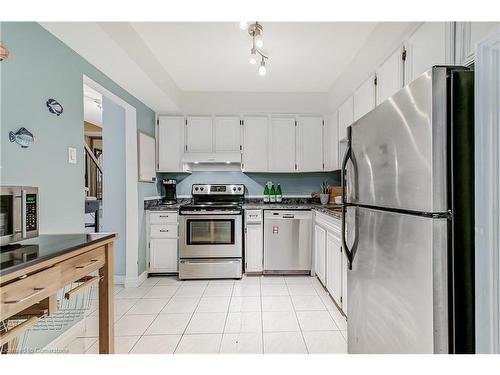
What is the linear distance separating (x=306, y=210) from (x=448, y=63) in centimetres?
239

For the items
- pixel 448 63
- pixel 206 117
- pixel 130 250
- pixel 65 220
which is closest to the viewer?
pixel 448 63

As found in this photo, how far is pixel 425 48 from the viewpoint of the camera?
5.22 feet

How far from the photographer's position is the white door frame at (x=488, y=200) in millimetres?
1010

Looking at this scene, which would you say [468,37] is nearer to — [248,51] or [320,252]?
[248,51]

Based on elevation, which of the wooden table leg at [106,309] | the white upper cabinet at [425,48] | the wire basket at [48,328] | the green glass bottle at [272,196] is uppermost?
the white upper cabinet at [425,48]

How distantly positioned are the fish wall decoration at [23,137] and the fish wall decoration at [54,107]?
260 millimetres

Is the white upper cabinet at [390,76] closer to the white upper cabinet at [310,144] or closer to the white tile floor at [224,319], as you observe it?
the white upper cabinet at [310,144]

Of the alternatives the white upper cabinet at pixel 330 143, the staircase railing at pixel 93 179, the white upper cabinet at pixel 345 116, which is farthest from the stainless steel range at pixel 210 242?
the staircase railing at pixel 93 179

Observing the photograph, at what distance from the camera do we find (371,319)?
148cm

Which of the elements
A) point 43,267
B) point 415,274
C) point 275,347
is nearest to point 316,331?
point 275,347

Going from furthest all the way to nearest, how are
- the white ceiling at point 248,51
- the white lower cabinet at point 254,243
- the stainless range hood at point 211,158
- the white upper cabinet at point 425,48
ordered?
1. the stainless range hood at point 211,158
2. the white lower cabinet at point 254,243
3. the white ceiling at point 248,51
4. the white upper cabinet at point 425,48

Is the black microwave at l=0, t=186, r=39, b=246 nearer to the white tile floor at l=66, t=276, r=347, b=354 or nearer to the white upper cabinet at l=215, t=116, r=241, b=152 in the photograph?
the white tile floor at l=66, t=276, r=347, b=354

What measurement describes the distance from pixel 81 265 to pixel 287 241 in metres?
2.59
